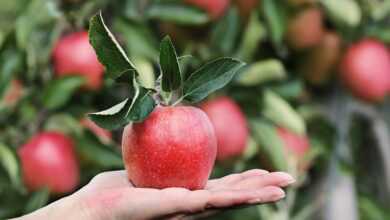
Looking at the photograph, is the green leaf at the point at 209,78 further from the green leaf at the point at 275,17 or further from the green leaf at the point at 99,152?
the green leaf at the point at 275,17

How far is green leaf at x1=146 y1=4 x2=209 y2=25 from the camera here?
1.97 metres

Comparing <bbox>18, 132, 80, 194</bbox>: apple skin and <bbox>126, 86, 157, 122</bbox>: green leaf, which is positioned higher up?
<bbox>126, 86, 157, 122</bbox>: green leaf

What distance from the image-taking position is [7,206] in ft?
6.78

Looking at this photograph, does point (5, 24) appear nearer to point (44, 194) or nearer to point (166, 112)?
point (44, 194)

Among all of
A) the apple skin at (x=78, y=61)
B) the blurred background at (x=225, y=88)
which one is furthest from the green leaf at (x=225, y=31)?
the apple skin at (x=78, y=61)

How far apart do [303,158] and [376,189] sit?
1.32ft

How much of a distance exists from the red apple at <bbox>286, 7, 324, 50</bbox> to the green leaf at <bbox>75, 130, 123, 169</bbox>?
1.36 ft

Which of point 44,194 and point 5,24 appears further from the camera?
point 5,24

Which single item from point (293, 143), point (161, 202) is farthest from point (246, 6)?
point (161, 202)

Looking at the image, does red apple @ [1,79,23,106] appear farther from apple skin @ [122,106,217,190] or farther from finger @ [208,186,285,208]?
finger @ [208,186,285,208]

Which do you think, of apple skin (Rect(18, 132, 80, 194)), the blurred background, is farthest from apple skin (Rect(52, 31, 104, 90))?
apple skin (Rect(18, 132, 80, 194))

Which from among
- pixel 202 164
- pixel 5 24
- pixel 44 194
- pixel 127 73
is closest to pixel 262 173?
pixel 202 164

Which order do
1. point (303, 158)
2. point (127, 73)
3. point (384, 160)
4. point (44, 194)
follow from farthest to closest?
point (384, 160) < point (303, 158) < point (44, 194) < point (127, 73)

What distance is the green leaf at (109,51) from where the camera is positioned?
109 centimetres
